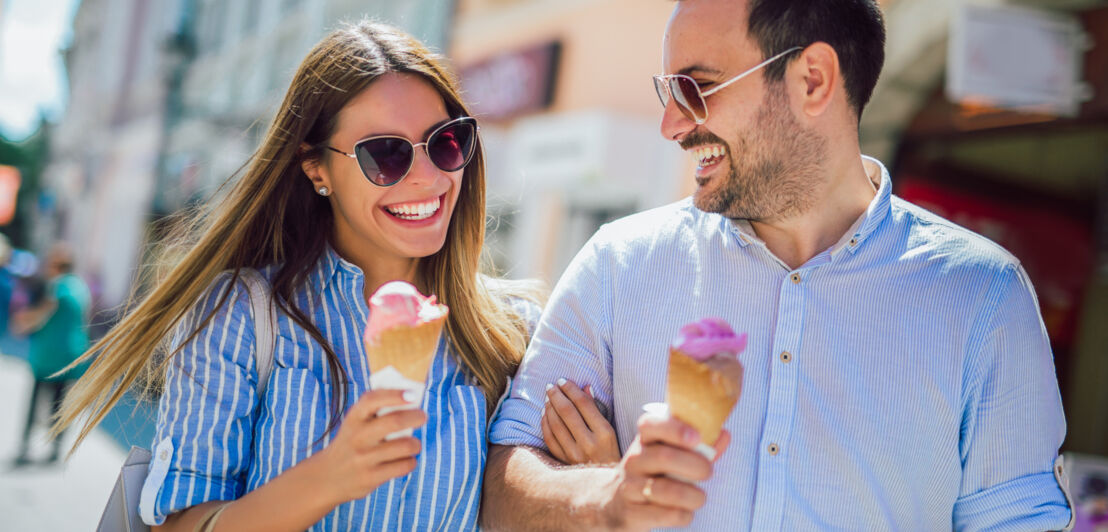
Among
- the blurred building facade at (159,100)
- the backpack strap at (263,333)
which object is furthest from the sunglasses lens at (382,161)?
the blurred building facade at (159,100)

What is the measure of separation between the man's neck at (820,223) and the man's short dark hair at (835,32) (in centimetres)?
23

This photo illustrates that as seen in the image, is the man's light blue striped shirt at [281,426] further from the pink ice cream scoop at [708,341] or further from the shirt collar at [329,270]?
the pink ice cream scoop at [708,341]

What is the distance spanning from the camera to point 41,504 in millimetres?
6473

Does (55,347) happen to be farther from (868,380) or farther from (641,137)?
(868,380)

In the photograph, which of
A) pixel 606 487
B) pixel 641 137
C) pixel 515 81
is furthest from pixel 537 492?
pixel 515 81

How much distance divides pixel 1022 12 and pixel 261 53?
16.5 meters

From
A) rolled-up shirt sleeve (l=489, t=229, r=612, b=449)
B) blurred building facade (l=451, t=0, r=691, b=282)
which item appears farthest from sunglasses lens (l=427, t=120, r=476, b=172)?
blurred building facade (l=451, t=0, r=691, b=282)

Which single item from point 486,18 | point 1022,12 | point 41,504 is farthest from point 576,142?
point 41,504

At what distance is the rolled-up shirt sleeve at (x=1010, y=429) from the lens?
192cm

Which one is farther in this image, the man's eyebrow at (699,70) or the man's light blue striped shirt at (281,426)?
the man's eyebrow at (699,70)

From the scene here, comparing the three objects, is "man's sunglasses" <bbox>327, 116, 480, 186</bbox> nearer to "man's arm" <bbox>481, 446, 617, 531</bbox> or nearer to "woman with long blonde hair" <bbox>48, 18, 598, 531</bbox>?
"woman with long blonde hair" <bbox>48, 18, 598, 531</bbox>

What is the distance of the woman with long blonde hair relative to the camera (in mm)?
2020

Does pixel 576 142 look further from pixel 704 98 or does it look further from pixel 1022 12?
pixel 704 98

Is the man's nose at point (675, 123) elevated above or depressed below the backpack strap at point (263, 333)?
above
